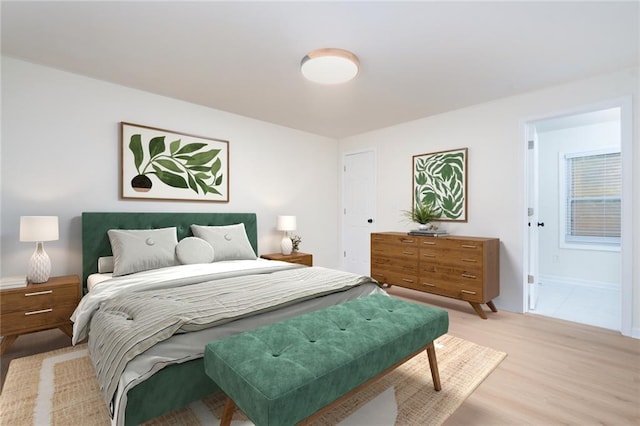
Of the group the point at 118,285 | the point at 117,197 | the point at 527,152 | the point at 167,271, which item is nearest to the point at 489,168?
the point at 527,152

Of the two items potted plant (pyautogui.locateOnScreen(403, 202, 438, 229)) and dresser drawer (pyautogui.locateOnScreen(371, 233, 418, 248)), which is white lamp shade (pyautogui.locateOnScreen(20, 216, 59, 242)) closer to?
dresser drawer (pyautogui.locateOnScreen(371, 233, 418, 248))

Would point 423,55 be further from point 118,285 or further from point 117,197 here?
point 117,197

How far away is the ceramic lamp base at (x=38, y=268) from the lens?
7.95 feet

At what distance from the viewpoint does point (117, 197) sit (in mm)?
3154

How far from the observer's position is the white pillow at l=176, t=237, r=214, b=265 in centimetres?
302

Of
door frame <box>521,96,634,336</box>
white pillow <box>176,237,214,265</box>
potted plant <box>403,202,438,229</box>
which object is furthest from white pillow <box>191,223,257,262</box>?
door frame <box>521,96,634,336</box>

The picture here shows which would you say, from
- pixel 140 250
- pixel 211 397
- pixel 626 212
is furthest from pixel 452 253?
pixel 140 250

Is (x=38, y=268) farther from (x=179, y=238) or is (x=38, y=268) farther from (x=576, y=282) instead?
(x=576, y=282)

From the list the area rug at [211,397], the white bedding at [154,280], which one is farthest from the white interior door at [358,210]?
the area rug at [211,397]

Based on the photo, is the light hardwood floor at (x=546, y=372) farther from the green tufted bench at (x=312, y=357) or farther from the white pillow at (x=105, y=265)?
the white pillow at (x=105, y=265)

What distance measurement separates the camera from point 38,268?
244 centimetres

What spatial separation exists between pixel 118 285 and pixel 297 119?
9.69 ft

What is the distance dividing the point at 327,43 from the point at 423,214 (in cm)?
245

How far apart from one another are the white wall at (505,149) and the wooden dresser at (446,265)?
201 mm
